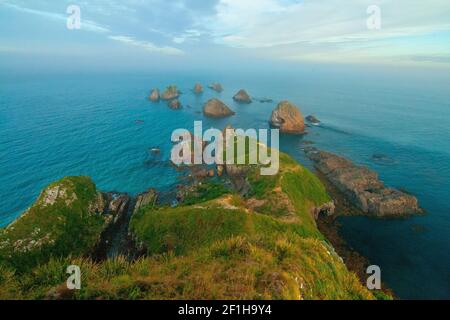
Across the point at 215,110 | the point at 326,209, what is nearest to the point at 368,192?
the point at 326,209

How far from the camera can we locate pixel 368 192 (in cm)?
4688

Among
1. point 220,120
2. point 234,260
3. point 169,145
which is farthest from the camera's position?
point 220,120

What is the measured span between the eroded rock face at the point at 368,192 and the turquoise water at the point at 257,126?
7.61ft

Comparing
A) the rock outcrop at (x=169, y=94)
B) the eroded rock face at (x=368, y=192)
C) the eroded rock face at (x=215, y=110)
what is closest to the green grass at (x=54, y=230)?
the eroded rock face at (x=368, y=192)

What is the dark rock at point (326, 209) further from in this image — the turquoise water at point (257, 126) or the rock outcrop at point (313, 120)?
the rock outcrop at point (313, 120)

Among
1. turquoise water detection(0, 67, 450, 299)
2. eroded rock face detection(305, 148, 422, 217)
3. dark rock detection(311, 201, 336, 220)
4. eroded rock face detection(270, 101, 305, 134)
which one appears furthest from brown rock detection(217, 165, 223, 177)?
eroded rock face detection(270, 101, 305, 134)

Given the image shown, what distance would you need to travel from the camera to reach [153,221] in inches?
1399

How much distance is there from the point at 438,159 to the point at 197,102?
4240 inches

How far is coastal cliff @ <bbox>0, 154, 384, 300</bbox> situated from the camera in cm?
1059

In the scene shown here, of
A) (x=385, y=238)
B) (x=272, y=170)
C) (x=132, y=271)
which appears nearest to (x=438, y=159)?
(x=385, y=238)

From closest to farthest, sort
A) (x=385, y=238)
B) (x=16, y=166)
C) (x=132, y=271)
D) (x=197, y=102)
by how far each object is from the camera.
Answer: (x=132, y=271) → (x=385, y=238) → (x=16, y=166) → (x=197, y=102)

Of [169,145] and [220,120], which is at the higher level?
[220,120]

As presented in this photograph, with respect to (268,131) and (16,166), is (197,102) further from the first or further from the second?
(16,166)

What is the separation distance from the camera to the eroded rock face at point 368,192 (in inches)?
1730
